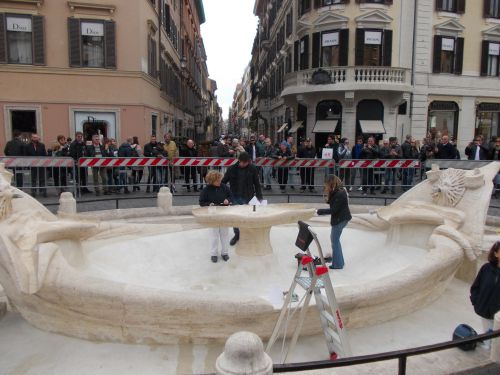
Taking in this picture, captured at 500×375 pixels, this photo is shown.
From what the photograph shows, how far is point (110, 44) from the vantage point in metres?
19.2

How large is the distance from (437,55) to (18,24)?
21778mm

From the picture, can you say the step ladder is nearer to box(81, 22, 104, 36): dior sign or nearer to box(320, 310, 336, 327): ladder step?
box(320, 310, 336, 327): ladder step

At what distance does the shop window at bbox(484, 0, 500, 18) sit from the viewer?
26.6m

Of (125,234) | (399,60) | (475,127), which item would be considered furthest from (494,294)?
(475,127)

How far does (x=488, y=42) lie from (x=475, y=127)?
5.05 meters

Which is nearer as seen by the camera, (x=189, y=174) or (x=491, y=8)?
(x=189, y=174)

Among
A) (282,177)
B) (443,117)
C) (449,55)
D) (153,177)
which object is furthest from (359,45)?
(153,177)

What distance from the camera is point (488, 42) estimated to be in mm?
26797

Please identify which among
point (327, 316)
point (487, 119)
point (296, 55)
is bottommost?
point (327, 316)

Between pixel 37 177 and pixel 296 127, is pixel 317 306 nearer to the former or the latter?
pixel 37 177

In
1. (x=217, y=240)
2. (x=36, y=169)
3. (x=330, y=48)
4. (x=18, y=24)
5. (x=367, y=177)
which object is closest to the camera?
(x=217, y=240)

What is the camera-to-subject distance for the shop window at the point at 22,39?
59.7 ft

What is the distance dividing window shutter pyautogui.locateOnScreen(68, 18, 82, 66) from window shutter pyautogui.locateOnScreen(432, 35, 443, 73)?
19282mm

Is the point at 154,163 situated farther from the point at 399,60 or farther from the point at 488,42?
the point at 488,42
